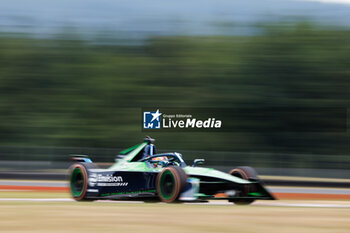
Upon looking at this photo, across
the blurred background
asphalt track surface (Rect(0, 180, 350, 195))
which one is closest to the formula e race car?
asphalt track surface (Rect(0, 180, 350, 195))

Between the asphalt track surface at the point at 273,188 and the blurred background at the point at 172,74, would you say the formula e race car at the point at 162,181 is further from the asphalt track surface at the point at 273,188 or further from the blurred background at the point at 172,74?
the blurred background at the point at 172,74

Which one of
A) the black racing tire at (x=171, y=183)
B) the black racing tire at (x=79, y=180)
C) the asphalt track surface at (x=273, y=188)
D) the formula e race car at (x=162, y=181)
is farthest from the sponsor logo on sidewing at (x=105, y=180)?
the asphalt track surface at (x=273, y=188)

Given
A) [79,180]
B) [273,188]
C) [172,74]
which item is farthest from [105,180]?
[172,74]

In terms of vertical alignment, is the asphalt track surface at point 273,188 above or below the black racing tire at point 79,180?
below

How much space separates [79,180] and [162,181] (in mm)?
2647

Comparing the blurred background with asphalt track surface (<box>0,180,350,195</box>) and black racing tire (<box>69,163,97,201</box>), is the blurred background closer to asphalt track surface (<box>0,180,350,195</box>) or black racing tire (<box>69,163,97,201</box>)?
asphalt track surface (<box>0,180,350,195</box>)

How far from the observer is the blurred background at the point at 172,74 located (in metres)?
34.8

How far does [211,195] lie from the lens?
1166 centimetres

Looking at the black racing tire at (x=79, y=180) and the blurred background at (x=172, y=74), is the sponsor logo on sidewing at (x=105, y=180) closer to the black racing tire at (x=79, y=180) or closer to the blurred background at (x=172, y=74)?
the black racing tire at (x=79, y=180)

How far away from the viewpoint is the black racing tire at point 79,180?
507 inches

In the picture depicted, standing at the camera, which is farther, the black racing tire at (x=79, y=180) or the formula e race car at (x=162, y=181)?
the black racing tire at (x=79, y=180)

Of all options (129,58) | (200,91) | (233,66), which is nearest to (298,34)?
(233,66)

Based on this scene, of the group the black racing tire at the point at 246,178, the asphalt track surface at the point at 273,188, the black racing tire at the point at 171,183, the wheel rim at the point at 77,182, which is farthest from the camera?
the asphalt track surface at the point at 273,188

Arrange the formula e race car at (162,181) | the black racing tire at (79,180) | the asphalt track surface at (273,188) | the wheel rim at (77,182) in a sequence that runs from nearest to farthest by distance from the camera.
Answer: the formula e race car at (162,181) → the black racing tire at (79,180) → the wheel rim at (77,182) → the asphalt track surface at (273,188)
